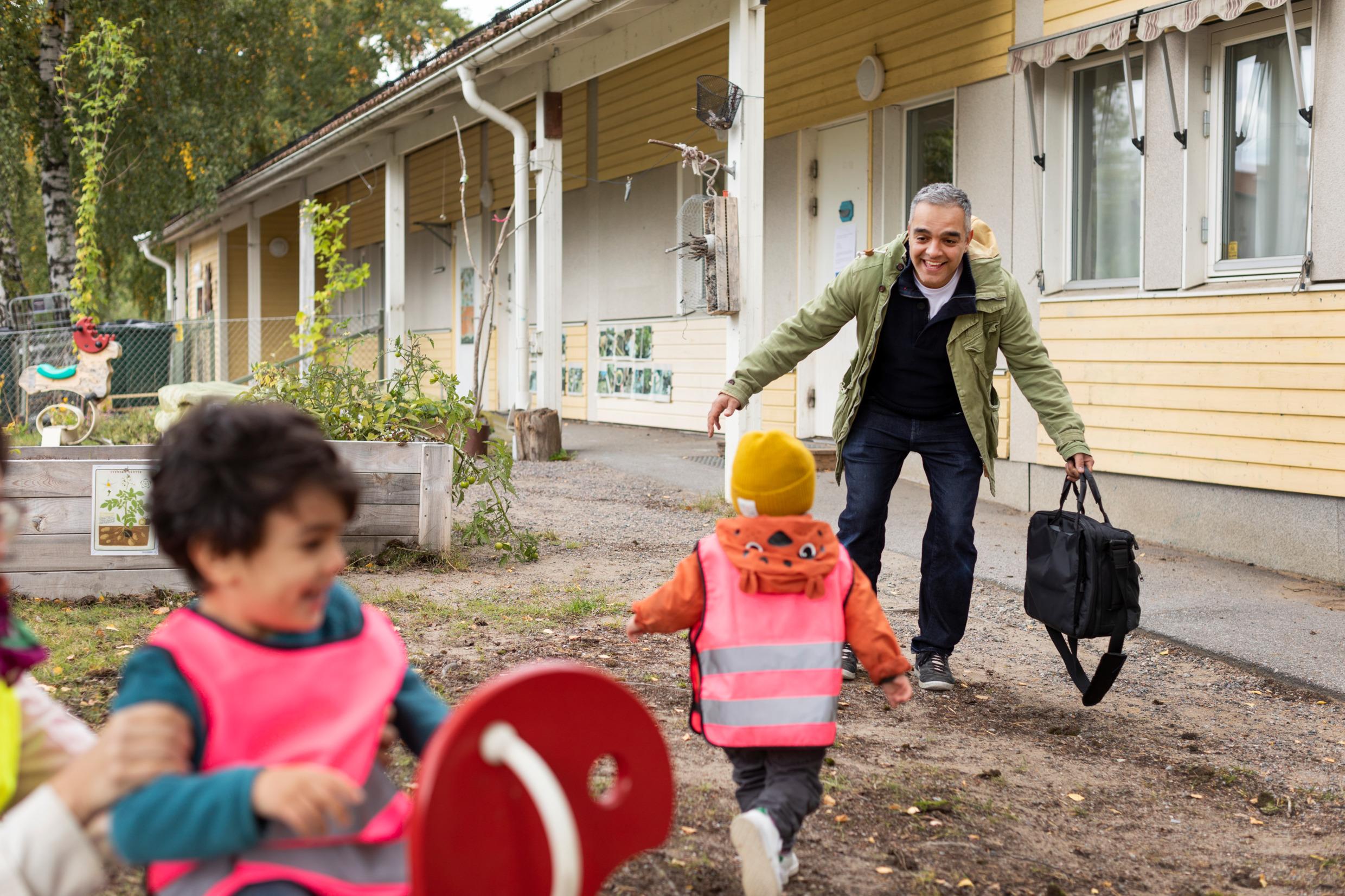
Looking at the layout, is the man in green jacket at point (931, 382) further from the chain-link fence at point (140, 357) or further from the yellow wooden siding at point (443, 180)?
the yellow wooden siding at point (443, 180)

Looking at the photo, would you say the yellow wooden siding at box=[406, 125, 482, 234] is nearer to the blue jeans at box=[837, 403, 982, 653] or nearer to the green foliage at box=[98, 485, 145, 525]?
the green foliage at box=[98, 485, 145, 525]

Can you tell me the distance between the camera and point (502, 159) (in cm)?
1806

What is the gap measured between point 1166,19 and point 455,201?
14.0m

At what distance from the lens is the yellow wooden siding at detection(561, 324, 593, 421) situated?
1661 centimetres

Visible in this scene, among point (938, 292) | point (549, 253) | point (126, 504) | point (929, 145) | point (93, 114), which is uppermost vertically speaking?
point (93, 114)

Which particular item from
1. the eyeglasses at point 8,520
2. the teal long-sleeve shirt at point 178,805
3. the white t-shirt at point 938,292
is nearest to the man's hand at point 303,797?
the teal long-sleeve shirt at point 178,805

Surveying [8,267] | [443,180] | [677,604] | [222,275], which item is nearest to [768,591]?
[677,604]

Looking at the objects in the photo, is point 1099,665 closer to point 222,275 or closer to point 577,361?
point 577,361

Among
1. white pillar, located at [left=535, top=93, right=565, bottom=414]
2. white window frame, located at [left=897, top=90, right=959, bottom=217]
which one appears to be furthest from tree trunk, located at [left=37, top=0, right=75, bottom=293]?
white window frame, located at [left=897, top=90, right=959, bottom=217]

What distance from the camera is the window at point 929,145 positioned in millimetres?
9984

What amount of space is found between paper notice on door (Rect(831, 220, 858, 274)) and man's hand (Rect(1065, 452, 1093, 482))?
6638 millimetres

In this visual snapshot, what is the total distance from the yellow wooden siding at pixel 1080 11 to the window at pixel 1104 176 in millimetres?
299

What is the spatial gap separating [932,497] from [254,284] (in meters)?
23.8

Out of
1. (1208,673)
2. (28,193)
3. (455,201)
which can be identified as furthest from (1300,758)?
(28,193)
